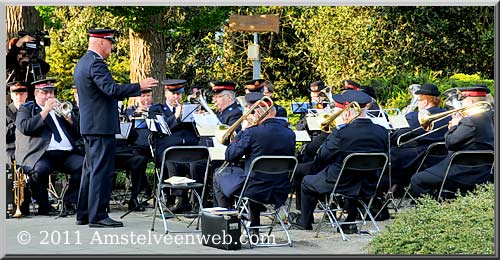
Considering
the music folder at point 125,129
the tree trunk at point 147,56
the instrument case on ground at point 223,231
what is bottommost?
the instrument case on ground at point 223,231

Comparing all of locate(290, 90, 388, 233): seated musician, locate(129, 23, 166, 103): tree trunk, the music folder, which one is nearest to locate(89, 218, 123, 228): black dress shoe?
the music folder

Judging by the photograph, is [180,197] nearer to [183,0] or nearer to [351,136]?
[351,136]

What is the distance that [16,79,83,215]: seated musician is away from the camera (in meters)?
12.7

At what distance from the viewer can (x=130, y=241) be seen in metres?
10.8

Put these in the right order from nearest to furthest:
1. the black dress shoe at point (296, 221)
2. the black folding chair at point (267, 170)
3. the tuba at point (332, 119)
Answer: the black folding chair at point (267, 170) → the tuba at point (332, 119) → the black dress shoe at point (296, 221)

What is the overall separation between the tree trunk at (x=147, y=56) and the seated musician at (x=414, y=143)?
754 cm

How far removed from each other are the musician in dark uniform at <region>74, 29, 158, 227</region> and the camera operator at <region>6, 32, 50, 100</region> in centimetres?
293

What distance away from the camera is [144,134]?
557 inches

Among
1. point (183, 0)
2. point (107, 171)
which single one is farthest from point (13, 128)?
point (183, 0)

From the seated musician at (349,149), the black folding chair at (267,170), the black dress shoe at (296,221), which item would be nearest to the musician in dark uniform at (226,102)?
the black dress shoe at (296,221)

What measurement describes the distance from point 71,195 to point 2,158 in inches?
131

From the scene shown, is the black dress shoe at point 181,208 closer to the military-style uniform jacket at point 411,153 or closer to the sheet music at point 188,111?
the sheet music at point 188,111

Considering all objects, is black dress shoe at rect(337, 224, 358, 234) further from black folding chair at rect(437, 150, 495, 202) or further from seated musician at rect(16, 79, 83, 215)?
seated musician at rect(16, 79, 83, 215)

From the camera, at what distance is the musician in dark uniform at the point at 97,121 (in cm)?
1156
